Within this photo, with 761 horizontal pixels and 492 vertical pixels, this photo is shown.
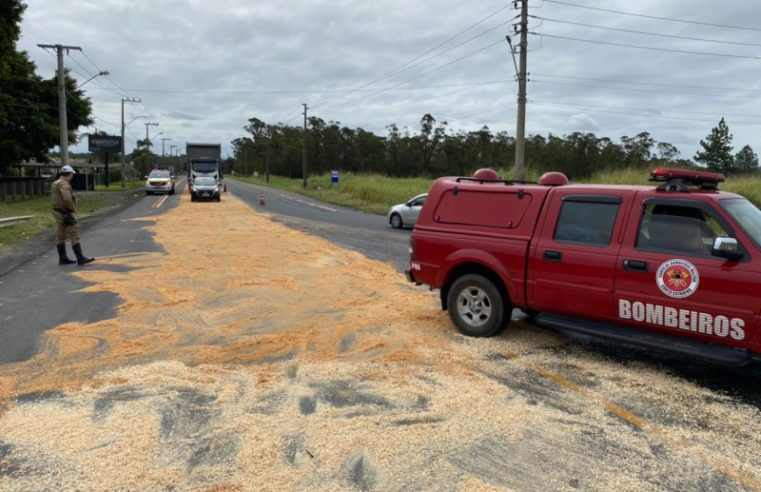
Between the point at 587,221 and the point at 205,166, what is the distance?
3598 cm

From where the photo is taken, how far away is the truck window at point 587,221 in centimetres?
561

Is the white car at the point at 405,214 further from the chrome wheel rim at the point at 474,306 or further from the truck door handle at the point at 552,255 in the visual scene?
the truck door handle at the point at 552,255

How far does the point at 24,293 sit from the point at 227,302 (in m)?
3.24

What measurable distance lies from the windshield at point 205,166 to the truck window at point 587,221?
35.3 meters

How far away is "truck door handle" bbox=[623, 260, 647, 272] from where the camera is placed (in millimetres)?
5222

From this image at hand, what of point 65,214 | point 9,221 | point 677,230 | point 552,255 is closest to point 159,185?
point 9,221

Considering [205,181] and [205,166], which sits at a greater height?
[205,166]

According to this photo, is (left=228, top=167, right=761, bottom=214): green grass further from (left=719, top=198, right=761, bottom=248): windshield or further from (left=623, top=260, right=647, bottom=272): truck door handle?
(left=623, top=260, right=647, bottom=272): truck door handle

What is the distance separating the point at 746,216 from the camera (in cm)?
516

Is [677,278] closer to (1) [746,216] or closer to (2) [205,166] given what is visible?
(1) [746,216]

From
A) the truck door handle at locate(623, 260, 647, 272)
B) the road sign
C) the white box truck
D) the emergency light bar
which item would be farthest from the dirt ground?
the road sign

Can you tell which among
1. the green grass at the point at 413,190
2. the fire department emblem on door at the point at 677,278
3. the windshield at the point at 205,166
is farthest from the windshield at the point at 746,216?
the windshield at the point at 205,166

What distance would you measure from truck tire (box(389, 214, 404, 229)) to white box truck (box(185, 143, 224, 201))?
1590 centimetres

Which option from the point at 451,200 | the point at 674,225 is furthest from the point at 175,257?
the point at 674,225
